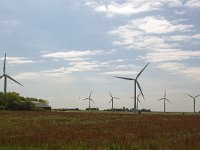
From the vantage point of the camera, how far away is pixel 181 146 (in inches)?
853

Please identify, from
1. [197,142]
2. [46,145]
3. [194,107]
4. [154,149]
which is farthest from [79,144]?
[194,107]

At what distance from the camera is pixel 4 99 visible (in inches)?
4550

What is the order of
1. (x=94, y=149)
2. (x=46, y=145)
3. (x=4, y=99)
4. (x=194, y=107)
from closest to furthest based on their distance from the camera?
(x=94, y=149) → (x=46, y=145) → (x=4, y=99) → (x=194, y=107)

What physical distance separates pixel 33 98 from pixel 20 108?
4078 centimetres

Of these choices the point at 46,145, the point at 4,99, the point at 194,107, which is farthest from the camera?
the point at 194,107

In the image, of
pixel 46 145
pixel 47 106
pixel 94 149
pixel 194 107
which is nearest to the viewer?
pixel 94 149

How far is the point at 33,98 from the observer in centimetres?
15725

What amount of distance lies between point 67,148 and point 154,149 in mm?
4200

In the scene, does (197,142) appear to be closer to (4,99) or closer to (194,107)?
(4,99)

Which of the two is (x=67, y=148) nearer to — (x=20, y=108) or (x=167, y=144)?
(x=167, y=144)

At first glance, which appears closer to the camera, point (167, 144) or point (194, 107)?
point (167, 144)

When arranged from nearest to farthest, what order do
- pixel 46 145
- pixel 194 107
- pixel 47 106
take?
pixel 46 145, pixel 47 106, pixel 194 107

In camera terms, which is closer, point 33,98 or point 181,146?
point 181,146

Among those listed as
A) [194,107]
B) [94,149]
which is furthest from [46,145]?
[194,107]
